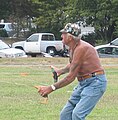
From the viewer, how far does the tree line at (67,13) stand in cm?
4166

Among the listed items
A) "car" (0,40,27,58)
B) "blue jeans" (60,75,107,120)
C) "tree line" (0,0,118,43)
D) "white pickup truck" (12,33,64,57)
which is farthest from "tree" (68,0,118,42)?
"blue jeans" (60,75,107,120)

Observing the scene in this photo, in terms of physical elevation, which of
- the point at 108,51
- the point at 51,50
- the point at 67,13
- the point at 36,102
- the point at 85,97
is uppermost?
the point at 85,97

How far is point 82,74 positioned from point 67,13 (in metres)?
36.0

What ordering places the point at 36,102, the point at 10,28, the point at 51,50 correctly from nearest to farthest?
the point at 36,102, the point at 51,50, the point at 10,28

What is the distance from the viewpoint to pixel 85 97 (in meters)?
7.49

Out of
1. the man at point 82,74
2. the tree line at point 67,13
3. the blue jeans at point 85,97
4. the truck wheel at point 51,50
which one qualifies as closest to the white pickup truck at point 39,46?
the truck wheel at point 51,50

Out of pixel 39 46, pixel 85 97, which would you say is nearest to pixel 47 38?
pixel 39 46

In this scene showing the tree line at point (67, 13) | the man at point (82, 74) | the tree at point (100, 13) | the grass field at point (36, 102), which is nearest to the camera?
the man at point (82, 74)

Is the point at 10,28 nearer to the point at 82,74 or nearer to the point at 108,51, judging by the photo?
the point at 108,51

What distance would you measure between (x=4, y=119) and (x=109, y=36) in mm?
35431

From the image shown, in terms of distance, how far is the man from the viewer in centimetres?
744

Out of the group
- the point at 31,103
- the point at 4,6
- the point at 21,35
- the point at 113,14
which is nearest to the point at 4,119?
the point at 31,103

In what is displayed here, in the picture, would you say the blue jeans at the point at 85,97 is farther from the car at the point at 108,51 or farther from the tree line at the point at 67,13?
the tree line at the point at 67,13

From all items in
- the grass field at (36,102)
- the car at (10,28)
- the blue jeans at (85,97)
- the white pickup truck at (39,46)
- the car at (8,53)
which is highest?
the blue jeans at (85,97)
